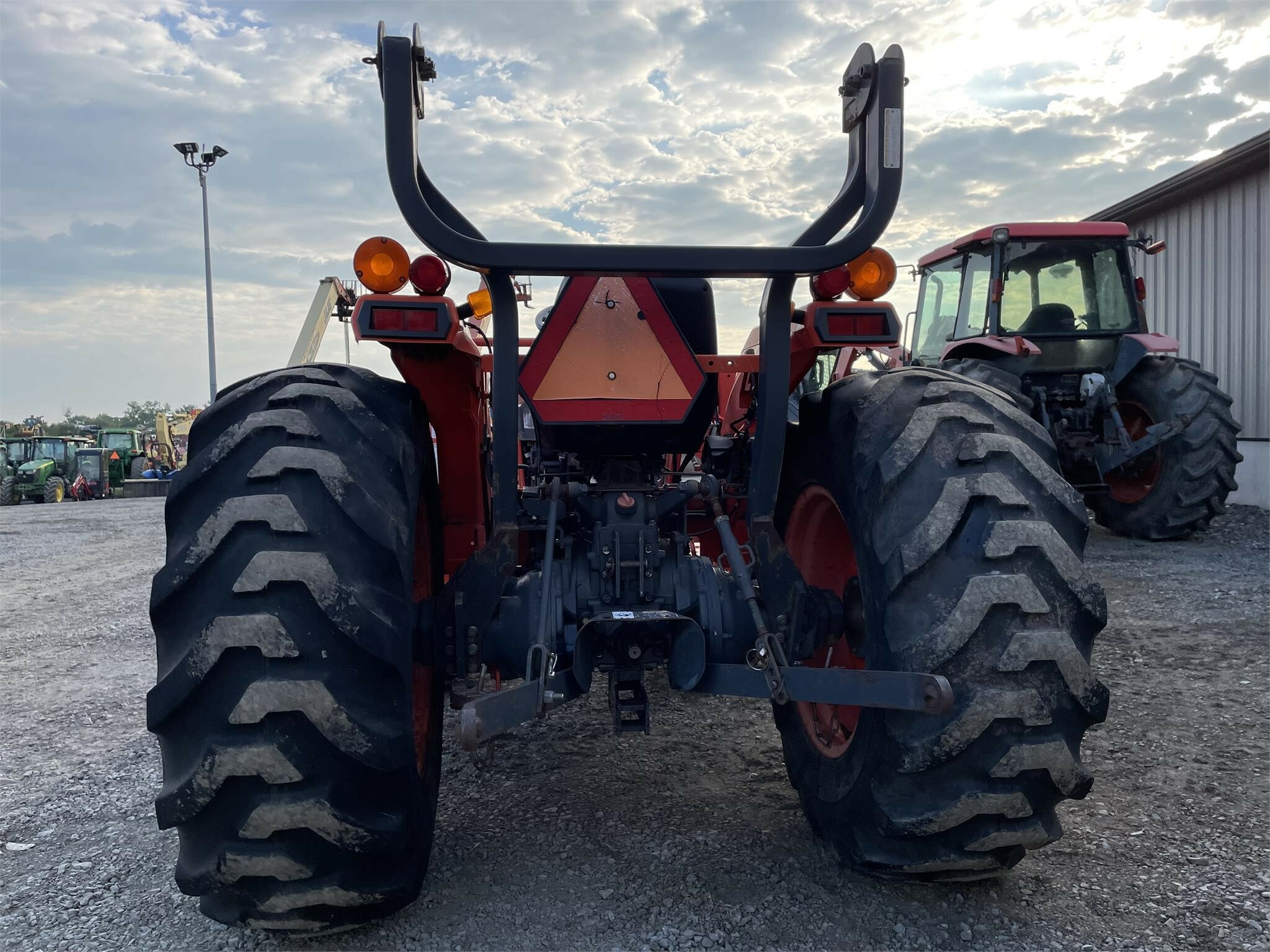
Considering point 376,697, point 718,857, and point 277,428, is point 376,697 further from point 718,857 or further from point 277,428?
point 718,857

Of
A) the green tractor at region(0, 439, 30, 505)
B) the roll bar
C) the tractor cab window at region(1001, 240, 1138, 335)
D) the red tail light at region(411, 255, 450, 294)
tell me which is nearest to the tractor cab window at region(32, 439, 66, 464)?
the green tractor at region(0, 439, 30, 505)

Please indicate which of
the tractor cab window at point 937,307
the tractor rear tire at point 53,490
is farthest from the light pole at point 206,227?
the tractor cab window at point 937,307

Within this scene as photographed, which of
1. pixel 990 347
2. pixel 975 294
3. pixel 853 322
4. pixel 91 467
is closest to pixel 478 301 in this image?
pixel 853 322

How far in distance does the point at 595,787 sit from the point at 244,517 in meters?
1.73

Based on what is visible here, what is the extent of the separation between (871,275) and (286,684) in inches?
73.4

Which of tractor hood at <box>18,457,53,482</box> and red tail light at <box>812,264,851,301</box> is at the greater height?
red tail light at <box>812,264,851,301</box>

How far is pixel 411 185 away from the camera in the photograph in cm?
217

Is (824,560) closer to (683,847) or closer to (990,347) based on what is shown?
(683,847)

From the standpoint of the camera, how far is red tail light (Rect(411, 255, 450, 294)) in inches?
101

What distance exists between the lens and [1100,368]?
29.6ft

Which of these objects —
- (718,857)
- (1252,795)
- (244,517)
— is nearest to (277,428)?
(244,517)

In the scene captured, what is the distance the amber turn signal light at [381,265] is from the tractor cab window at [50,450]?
28.8m

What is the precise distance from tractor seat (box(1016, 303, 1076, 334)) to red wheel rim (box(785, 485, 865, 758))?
22.2ft

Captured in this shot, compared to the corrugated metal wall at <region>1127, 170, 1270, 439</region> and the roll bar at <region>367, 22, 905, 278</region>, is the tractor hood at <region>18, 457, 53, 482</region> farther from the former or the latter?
the roll bar at <region>367, 22, 905, 278</region>
